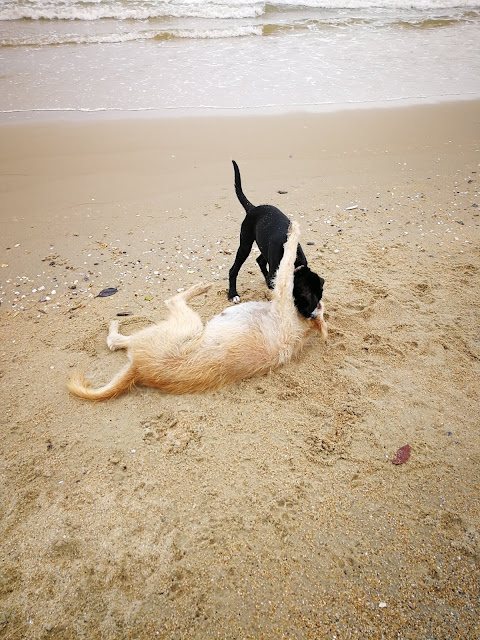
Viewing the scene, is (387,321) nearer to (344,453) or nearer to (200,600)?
(344,453)

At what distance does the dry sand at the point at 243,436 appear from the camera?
1.87 meters

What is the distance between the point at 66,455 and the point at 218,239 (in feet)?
9.39

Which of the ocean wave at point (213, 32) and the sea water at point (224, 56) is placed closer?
the sea water at point (224, 56)

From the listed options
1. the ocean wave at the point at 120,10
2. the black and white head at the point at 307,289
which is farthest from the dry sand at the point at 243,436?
the ocean wave at the point at 120,10

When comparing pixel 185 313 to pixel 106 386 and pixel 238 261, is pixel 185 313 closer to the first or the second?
pixel 238 261

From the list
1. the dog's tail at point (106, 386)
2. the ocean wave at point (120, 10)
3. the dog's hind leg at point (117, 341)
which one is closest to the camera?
the dog's tail at point (106, 386)

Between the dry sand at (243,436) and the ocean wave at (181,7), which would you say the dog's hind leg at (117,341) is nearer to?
the dry sand at (243,436)

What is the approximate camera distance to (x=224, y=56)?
8.97 meters

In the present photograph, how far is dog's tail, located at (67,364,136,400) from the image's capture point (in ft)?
9.27

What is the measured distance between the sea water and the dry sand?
3.30 metres

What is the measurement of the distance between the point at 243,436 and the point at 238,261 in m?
1.69

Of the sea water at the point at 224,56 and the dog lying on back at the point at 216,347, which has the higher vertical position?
the sea water at the point at 224,56

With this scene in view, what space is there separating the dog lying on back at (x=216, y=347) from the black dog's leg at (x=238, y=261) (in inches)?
21.6

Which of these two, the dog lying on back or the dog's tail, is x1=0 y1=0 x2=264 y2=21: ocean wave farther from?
the dog's tail
